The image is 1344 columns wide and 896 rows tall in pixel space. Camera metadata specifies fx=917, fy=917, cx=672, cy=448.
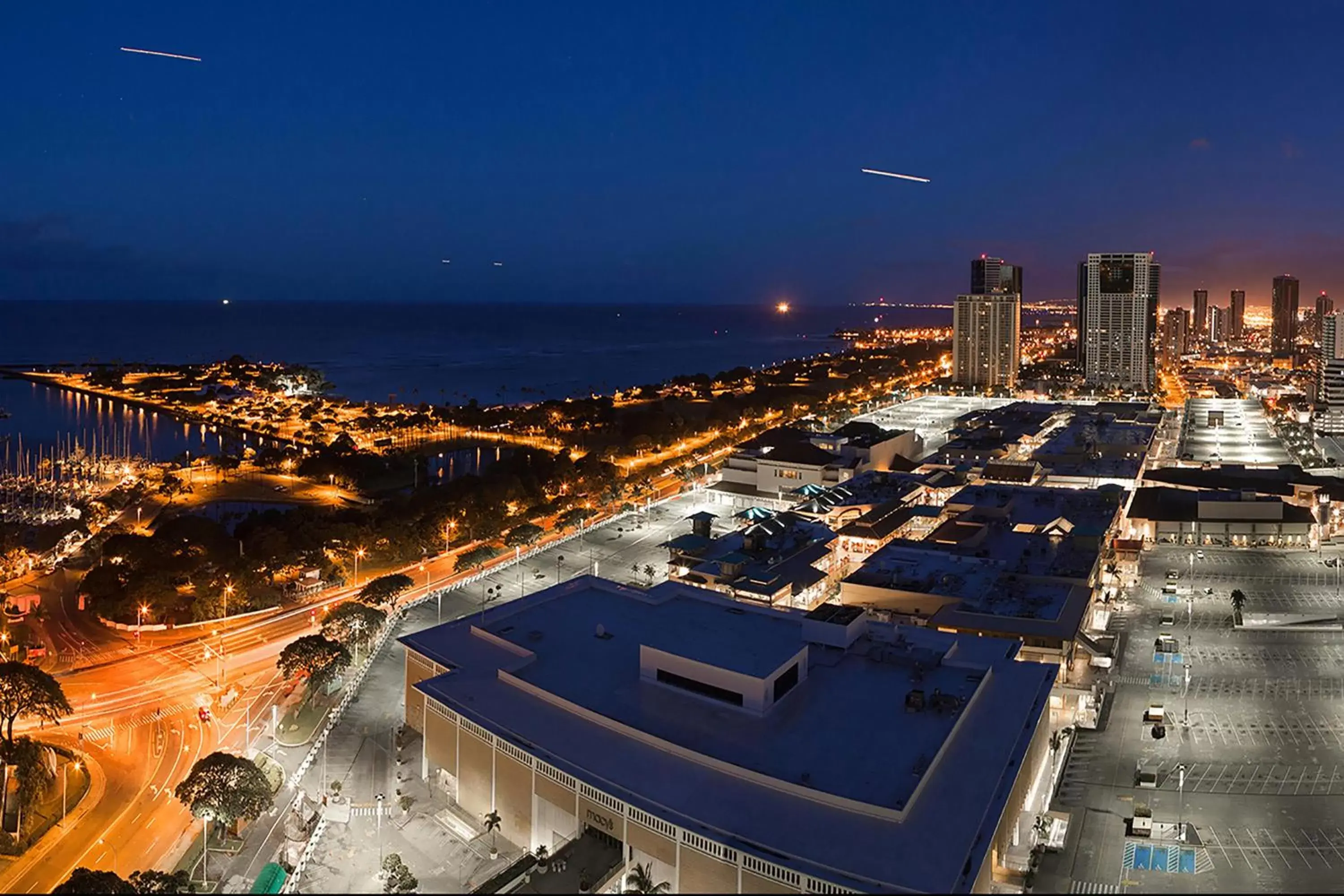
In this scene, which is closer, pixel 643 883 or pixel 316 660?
pixel 643 883

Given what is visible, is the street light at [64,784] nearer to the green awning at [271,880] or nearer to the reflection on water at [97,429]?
the green awning at [271,880]

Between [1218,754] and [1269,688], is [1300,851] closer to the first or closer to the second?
[1218,754]

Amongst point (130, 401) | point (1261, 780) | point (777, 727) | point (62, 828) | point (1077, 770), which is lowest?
point (62, 828)

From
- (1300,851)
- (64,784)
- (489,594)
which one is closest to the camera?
(1300,851)

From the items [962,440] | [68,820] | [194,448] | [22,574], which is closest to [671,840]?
[68,820]

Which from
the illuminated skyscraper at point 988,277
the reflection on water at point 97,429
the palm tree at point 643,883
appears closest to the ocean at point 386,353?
the reflection on water at point 97,429

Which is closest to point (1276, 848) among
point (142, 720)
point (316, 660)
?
point (316, 660)

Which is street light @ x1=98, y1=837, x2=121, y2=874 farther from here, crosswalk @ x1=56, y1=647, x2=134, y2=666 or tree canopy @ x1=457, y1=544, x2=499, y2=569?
tree canopy @ x1=457, y1=544, x2=499, y2=569

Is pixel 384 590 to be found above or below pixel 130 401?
below
